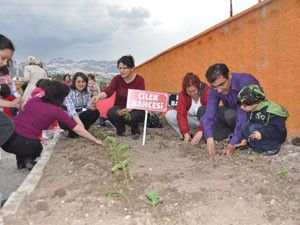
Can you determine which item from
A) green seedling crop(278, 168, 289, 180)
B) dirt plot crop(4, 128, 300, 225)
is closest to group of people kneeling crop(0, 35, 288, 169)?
dirt plot crop(4, 128, 300, 225)

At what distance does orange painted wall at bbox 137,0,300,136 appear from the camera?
391 cm

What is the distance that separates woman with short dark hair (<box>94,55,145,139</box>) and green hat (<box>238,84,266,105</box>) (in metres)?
1.98

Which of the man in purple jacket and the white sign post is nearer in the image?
the man in purple jacket

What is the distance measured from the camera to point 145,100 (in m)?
4.04

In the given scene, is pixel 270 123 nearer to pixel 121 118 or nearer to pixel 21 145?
pixel 121 118

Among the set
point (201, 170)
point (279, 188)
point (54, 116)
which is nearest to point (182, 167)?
point (201, 170)

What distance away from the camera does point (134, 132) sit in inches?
203

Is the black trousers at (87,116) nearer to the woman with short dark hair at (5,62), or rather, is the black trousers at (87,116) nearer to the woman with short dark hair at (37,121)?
the woman with short dark hair at (37,121)

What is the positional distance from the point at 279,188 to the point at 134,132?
2986 mm

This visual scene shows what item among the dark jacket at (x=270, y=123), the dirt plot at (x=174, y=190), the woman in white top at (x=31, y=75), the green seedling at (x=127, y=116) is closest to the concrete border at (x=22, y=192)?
the dirt plot at (x=174, y=190)

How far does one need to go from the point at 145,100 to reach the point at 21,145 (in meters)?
1.61

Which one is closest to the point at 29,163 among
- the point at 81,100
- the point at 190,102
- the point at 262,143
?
the point at 81,100

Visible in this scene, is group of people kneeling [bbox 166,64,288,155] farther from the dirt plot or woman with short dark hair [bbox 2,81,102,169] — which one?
woman with short dark hair [bbox 2,81,102,169]

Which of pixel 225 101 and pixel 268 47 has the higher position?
pixel 268 47
